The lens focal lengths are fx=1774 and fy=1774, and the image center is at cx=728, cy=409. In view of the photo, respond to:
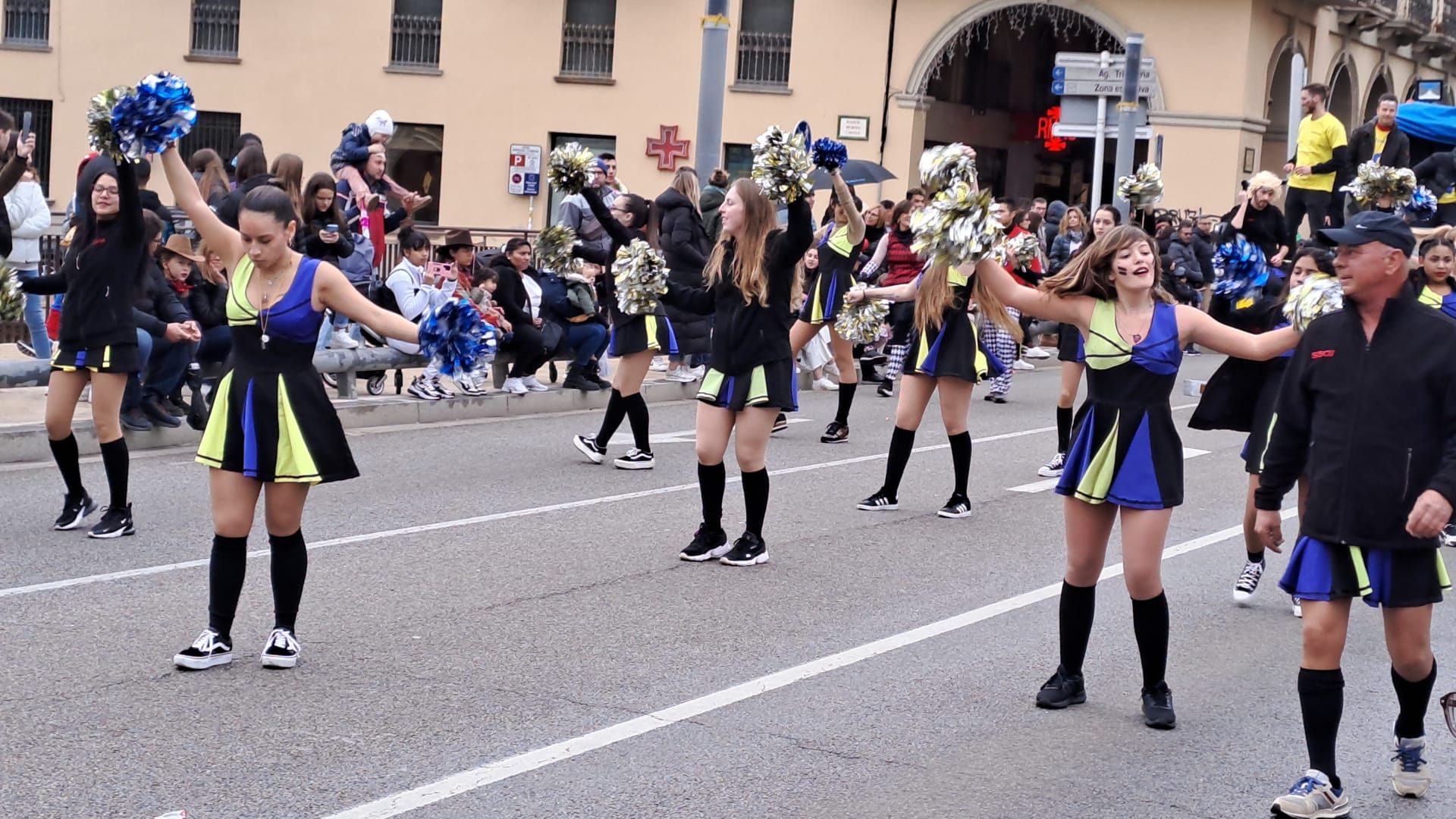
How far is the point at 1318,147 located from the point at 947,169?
11.0 m

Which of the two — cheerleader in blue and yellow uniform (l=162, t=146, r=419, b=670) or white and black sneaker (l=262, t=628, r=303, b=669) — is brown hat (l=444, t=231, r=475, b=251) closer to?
cheerleader in blue and yellow uniform (l=162, t=146, r=419, b=670)

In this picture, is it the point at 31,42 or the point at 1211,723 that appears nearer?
the point at 1211,723

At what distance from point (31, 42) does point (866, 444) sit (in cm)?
2625

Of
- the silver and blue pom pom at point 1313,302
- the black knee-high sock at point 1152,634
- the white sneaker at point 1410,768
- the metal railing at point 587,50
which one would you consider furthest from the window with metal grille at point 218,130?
the white sneaker at point 1410,768

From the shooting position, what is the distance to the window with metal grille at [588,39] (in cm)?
3394

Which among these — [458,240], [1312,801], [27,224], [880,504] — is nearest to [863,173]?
[458,240]

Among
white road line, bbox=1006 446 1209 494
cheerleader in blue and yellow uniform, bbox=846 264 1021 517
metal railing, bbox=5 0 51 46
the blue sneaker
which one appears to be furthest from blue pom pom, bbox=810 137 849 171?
metal railing, bbox=5 0 51 46

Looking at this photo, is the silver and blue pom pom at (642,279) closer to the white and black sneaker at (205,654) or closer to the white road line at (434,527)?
the white road line at (434,527)

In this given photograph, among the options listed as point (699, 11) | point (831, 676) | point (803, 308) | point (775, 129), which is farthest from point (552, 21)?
point (831, 676)

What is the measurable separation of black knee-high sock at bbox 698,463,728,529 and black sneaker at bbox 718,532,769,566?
6.2 inches

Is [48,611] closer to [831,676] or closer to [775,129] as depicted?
[831,676]

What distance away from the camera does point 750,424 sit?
28.8 ft

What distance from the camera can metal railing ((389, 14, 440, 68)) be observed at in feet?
112

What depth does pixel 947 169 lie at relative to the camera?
646 centimetres
